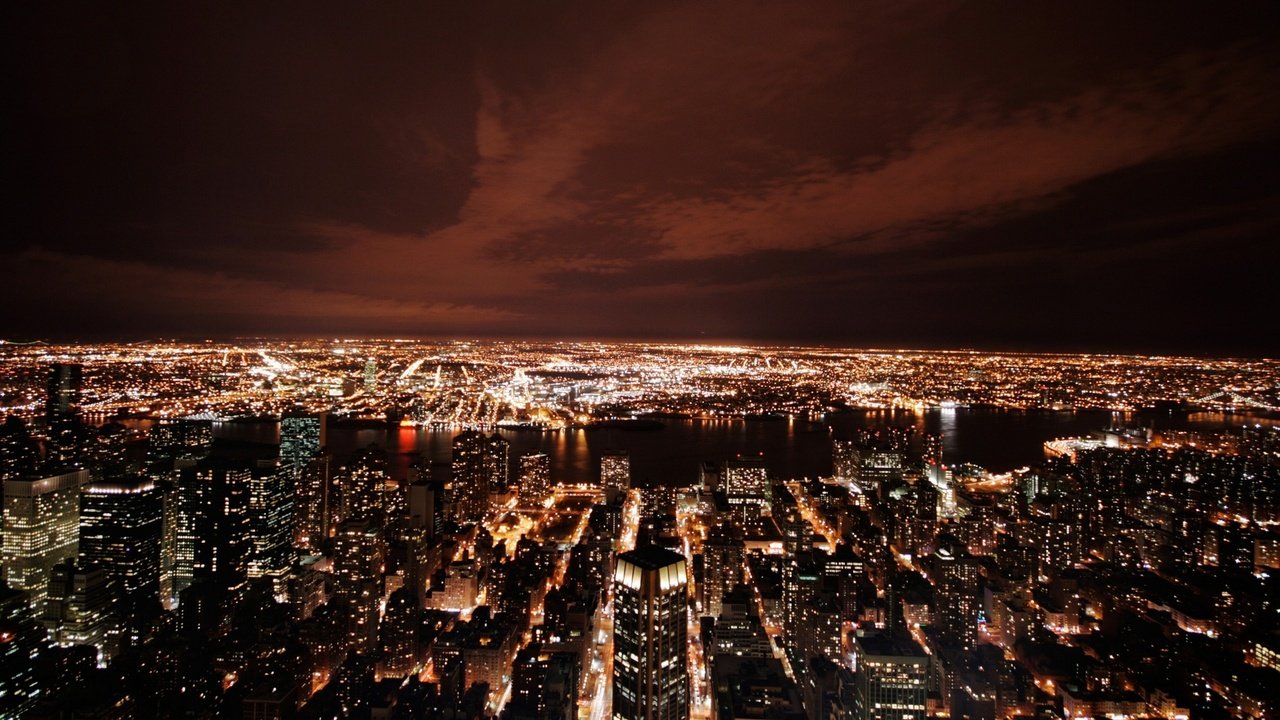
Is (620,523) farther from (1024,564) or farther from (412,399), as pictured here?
(412,399)

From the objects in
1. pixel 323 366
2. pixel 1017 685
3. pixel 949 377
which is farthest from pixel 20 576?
pixel 949 377

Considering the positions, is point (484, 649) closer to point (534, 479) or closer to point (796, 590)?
point (796, 590)

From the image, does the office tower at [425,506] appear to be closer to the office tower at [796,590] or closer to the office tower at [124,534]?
the office tower at [124,534]

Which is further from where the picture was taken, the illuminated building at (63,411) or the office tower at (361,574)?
the illuminated building at (63,411)

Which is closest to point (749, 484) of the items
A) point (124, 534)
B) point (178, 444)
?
point (124, 534)

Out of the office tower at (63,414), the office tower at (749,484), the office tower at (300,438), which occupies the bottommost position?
the office tower at (749,484)

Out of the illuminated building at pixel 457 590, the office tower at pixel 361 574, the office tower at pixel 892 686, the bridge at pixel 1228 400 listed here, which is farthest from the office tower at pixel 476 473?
the bridge at pixel 1228 400
